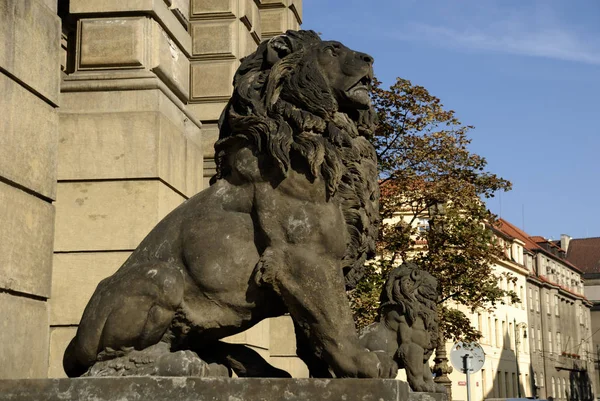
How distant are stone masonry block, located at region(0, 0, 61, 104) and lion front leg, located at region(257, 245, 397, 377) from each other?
6.79ft

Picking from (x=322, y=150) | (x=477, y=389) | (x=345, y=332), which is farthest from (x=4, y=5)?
(x=477, y=389)

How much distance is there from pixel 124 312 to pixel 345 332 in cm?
102

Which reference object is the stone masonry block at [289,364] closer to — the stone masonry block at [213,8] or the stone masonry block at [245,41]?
the stone masonry block at [245,41]

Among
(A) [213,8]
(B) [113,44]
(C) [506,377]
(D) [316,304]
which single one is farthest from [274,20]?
(C) [506,377]

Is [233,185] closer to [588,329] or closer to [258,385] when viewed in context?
[258,385]

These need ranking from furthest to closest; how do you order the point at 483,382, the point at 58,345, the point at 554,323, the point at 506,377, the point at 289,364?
the point at 554,323, the point at 506,377, the point at 483,382, the point at 289,364, the point at 58,345

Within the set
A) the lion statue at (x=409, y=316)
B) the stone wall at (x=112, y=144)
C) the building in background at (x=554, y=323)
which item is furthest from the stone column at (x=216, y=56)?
the building in background at (x=554, y=323)

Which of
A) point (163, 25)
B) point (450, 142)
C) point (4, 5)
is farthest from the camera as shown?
point (450, 142)

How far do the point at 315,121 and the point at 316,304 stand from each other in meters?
0.86

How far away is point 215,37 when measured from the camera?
37.7 ft

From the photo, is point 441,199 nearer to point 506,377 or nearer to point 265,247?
point 265,247

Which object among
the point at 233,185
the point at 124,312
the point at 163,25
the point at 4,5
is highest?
the point at 163,25

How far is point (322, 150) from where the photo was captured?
458 cm

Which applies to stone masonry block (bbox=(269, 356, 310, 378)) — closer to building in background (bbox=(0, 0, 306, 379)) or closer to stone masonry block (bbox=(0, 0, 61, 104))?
building in background (bbox=(0, 0, 306, 379))
